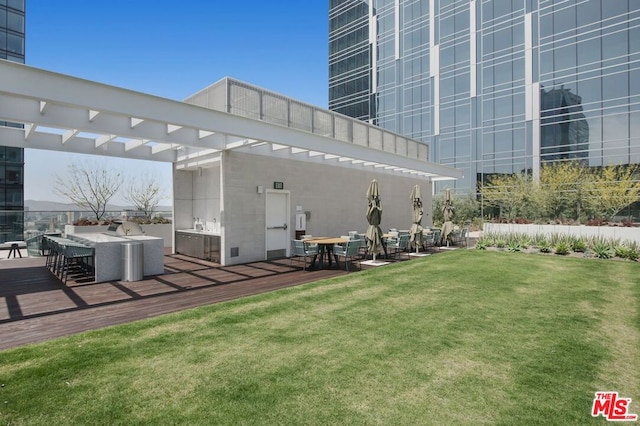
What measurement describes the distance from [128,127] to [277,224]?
5308mm

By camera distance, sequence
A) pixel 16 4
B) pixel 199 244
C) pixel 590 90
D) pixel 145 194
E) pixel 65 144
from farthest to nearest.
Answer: pixel 590 90 < pixel 16 4 < pixel 145 194 < pixel 199 244 < pixel 65 144

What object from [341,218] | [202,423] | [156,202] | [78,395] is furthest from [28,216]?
[202,423]

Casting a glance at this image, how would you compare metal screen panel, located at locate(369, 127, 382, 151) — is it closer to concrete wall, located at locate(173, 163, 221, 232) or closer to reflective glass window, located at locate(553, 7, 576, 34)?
concrete wall, located at locate(173, 163, 221, 232)

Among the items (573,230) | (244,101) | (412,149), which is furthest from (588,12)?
(244,101)

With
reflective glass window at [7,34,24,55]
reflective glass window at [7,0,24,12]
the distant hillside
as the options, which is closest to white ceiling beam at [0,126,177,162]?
the distant hillside

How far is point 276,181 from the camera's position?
1139 cm

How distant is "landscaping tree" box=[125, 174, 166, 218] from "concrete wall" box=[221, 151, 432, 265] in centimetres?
1096

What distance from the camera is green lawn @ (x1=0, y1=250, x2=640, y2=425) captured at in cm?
281

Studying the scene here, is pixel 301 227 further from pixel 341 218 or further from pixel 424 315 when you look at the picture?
pixel 424 315

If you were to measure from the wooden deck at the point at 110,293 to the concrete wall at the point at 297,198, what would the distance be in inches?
38.2

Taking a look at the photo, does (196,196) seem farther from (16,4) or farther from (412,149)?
(16,4)

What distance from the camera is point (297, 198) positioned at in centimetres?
1215

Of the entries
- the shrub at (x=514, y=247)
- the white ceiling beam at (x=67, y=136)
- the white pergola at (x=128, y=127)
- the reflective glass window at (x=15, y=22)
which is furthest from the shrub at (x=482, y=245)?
the reflective glass window at (x=15, y=22)

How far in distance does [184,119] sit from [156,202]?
16523mm
